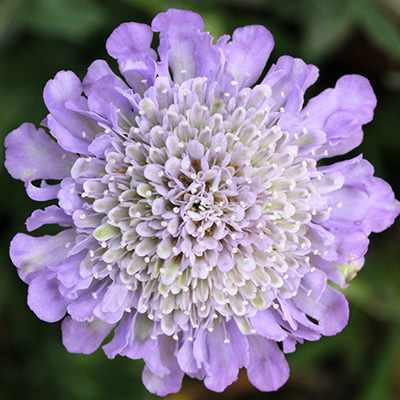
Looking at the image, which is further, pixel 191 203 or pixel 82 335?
pixel 82 335

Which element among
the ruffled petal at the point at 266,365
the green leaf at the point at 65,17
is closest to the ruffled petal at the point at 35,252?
the ruffled petal at the point at 266,365

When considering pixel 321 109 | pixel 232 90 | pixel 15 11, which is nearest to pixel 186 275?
pixel 232 90

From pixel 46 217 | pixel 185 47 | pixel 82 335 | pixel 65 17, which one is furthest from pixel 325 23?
pixel 82 335

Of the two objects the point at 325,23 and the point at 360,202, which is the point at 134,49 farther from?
the point at 325,23

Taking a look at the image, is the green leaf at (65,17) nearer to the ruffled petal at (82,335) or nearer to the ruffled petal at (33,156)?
the ruffled petal at (33,156)

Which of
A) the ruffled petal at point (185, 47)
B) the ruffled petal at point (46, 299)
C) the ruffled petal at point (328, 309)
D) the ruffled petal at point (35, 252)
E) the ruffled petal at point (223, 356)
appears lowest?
the ruffled petal at point (46, 299)

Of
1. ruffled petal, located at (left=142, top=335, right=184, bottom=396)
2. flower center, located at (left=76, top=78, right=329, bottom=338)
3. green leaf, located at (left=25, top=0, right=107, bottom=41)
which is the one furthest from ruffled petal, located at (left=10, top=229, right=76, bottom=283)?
green leaf, located at (left=25, top=0, right=107, bottom=41)

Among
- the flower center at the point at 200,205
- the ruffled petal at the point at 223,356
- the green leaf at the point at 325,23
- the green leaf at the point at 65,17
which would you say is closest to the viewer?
the flower center at the point at 200,205
